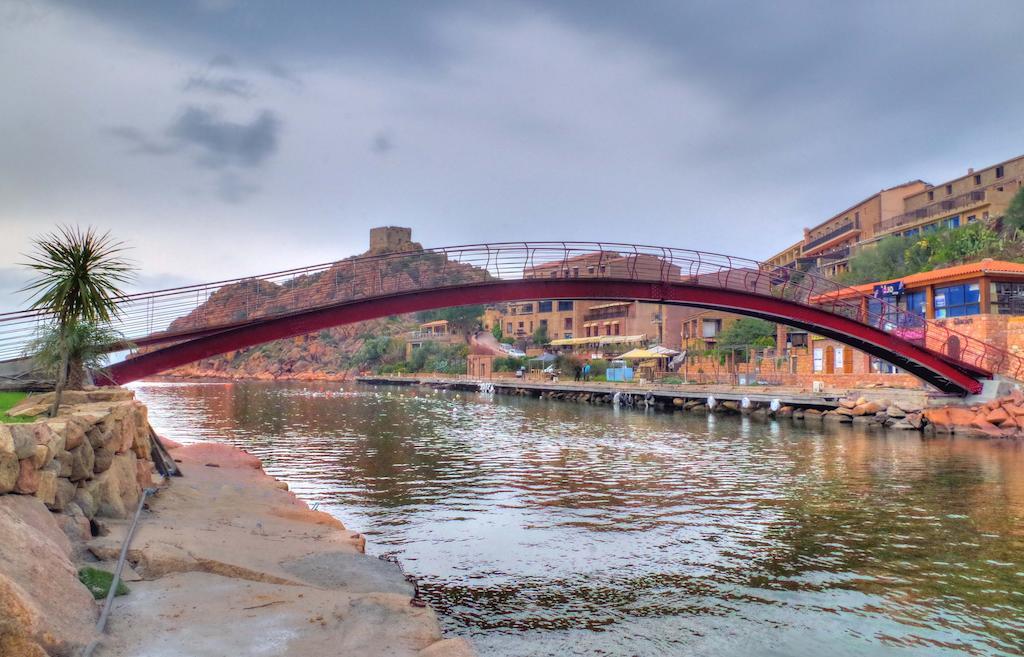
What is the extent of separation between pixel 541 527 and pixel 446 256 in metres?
10.9

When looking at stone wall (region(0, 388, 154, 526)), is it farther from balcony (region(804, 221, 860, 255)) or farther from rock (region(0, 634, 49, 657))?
balcony (region(804, 221, 860, 255))

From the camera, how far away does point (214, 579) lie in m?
8.12

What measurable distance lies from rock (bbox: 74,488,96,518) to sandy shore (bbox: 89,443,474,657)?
17.0 inches

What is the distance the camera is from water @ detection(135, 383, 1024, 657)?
9.22 meters

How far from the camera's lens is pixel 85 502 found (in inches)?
360

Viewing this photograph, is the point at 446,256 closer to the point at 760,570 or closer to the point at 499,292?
the point at 499,292

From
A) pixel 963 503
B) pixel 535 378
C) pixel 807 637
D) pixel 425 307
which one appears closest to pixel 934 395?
pixel 963 503

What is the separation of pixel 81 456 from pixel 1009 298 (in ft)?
168

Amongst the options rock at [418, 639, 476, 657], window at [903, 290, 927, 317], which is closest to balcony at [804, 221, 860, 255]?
window at [903, 290, 927, 317]

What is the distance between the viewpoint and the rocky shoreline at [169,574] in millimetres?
5914

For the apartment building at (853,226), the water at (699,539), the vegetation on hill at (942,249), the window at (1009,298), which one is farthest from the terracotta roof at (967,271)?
the apartment building at (853,226)

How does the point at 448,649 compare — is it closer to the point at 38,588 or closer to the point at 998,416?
the point at 38,588

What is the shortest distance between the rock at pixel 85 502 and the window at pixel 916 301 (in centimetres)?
5160

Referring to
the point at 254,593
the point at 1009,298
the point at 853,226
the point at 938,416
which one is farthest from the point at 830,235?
the point at 254,593
